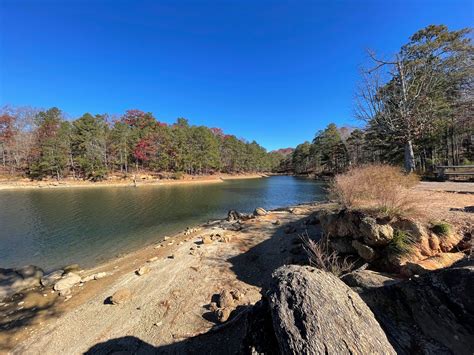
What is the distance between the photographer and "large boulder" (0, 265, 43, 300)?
20.1 feet

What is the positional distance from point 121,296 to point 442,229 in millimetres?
7042

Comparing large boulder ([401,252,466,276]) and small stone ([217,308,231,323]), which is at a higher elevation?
large boulder ([401,252,466,276])

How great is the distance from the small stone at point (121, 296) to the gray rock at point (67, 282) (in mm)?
2073

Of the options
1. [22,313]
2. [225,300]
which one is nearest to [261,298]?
[225,300]

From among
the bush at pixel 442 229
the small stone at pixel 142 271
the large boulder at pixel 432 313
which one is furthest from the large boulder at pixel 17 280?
the bush at pixel 442 229

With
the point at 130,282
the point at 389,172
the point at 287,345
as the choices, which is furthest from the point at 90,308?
the point at 389,172

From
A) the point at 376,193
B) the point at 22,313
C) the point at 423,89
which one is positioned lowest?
the point at 22,313

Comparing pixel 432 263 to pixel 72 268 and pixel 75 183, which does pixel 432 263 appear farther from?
pixel 75 183

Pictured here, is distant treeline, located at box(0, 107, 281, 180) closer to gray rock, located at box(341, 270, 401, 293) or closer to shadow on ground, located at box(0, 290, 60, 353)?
shadow on ground, located at box(0, 290, 60, 353)

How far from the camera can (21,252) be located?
907 centimetres

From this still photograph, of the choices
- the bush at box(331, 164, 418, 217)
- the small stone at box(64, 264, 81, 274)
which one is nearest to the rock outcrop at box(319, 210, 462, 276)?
the bush at box(331, 164, 418, 217)

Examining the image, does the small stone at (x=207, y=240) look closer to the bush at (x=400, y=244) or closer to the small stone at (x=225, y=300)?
the small stone at (x=225, y=300)

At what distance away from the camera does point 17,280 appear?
6523mm

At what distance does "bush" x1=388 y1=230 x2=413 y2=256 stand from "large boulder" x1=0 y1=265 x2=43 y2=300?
9.53 metres
